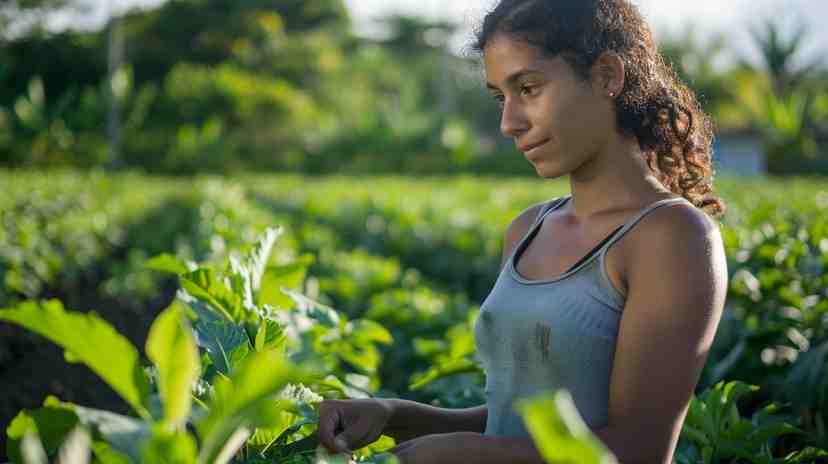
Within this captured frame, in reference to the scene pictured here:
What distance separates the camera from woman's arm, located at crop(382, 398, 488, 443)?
5.64 ft

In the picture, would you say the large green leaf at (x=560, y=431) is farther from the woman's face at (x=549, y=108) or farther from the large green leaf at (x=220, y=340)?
the woman's face at (x=549, y=108)

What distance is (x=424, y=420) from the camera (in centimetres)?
177

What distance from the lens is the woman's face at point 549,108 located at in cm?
167

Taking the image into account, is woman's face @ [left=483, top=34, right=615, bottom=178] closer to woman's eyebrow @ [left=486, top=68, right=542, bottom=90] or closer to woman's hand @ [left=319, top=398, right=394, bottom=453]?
woman's eyebrow @ [left=486, top=68, right=542, bottom=90]

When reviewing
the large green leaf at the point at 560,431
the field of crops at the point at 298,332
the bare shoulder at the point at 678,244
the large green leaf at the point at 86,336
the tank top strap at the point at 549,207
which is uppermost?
the large green leaf at the point at 86,336

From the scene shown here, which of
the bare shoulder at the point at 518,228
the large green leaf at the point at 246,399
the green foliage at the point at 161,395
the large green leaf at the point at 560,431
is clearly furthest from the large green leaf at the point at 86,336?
the bare shoulder at the point at 518,228

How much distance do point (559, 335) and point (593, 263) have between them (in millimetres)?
144

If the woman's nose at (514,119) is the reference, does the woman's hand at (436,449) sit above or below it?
below

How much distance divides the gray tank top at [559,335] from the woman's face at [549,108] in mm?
194

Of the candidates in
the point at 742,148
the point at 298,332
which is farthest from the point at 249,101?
the point at 298,332

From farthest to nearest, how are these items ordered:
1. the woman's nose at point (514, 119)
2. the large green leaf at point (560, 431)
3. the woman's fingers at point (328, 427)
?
1. the woman's nose at point (514, 119)
2. the woman's fingers at point (328, 427)
3. the large green leaf at point (560, 431)

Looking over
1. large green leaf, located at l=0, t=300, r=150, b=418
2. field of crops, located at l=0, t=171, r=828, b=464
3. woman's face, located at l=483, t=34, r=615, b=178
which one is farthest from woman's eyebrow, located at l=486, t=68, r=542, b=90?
large green leaf, located at l=0, t=300, r=150, b=418

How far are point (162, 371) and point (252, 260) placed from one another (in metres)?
0.91

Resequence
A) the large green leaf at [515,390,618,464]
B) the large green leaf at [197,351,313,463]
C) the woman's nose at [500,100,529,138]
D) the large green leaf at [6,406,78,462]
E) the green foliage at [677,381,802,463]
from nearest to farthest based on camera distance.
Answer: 1. the large green leaf at [515,390,618,464]
2. the large green leaf at [197,351,313,463]
3. the large green leaf at [6,406,78,462]
4. the woman's nose at [500,100,529,138]
5. the green foliage at [677,381,802,463]
